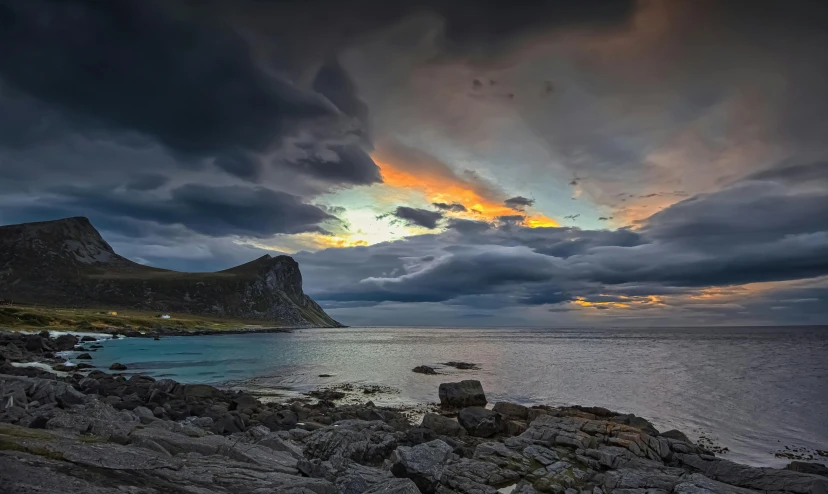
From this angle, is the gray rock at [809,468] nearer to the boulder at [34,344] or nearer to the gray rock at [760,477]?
the gray rock at [760,477]

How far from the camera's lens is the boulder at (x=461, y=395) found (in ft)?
132

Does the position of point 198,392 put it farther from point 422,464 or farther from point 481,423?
point 422,464

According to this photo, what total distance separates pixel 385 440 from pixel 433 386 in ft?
107

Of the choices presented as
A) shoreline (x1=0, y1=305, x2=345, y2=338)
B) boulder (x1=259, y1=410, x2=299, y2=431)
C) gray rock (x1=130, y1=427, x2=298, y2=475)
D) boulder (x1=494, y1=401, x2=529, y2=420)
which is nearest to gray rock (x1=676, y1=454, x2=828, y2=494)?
boulder (x1=494, y1=401, x2=529, y2=420)

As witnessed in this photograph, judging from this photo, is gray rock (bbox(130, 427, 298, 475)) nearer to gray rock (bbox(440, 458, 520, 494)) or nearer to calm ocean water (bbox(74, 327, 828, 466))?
gray rock (bbox(440, 458, 520, 494))

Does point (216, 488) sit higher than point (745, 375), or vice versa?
point (216, 488)

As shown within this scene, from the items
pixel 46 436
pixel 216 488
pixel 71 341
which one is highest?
pixel 46 436

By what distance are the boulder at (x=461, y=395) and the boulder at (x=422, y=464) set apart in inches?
869

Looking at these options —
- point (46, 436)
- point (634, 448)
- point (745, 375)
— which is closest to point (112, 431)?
point (46, 436)

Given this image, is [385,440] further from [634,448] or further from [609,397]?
[609,397]

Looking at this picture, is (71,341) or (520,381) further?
(71,341)

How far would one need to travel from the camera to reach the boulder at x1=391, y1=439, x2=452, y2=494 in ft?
55.4

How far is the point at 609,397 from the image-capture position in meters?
46.2

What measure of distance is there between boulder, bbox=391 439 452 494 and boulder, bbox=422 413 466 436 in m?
9.28
